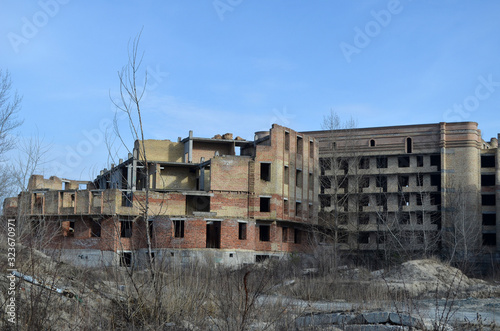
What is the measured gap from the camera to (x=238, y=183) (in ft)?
119

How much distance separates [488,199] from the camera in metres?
47.2

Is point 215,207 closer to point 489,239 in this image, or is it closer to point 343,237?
point 343,237

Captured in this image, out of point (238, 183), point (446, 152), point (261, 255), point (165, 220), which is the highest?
point (446, 152)

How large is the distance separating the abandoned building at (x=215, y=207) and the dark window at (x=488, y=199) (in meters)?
16.5

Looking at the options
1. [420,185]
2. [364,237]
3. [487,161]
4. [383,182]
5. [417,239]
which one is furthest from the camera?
[383,182]

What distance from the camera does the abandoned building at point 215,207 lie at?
3350 cm

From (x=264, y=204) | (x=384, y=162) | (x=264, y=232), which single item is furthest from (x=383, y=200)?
(x=264, y=204)

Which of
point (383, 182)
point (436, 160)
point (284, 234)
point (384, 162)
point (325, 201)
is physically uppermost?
point (436, 160)

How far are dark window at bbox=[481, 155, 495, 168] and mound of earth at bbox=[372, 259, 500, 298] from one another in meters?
22.4

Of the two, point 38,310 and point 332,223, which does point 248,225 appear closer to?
point 332,223

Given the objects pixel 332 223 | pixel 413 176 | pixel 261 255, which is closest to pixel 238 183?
pixel 261 255

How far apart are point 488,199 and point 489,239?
3.50 m

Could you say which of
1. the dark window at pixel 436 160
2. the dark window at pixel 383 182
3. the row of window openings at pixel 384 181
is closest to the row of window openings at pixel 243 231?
the row of window openings at pixel 384 181

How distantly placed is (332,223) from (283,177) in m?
5.74
